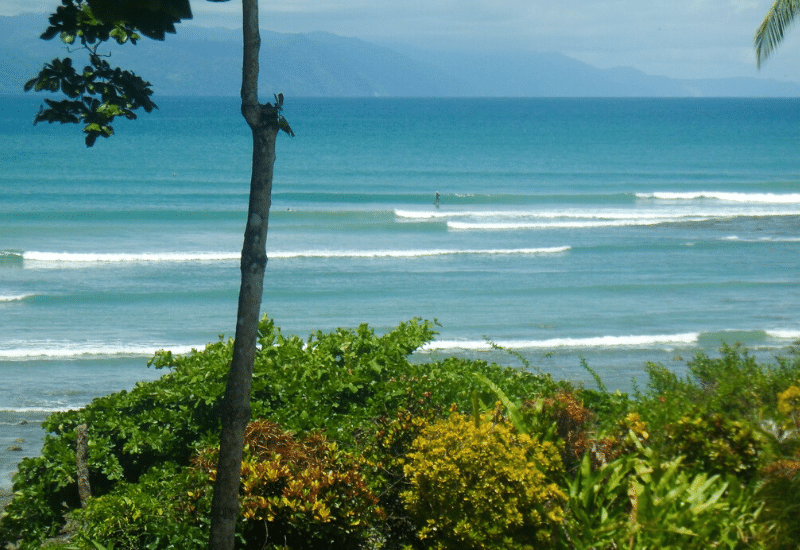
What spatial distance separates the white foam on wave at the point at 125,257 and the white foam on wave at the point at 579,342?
11.3m

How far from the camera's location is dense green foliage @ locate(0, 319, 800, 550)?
486 centimetres

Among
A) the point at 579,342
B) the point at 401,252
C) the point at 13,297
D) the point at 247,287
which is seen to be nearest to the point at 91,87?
the point at 247,287

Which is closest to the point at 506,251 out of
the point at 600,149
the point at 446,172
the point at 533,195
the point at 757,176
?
the point at 533,195

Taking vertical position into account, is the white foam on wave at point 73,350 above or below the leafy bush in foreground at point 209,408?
below

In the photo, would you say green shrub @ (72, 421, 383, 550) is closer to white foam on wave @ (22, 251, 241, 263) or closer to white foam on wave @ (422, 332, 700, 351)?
white foam on wave @ (422, 332, 700, 351)

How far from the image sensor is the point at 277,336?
278 inches

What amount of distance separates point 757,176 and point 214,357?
50.9 m

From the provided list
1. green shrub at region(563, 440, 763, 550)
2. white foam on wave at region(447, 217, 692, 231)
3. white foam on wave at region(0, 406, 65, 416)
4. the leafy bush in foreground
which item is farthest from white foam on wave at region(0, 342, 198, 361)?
white foam on wave at region(447, 217, 692, 231)

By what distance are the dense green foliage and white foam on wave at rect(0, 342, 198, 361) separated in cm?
907

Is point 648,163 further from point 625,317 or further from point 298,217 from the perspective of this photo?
point 625,317

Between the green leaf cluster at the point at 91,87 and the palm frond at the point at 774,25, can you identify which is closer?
the green leaf cluster at the point at 91,87

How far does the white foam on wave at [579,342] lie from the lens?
51.4 ft

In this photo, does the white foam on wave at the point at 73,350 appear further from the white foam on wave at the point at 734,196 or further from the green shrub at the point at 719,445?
the white foam on wave at the point at 734,196

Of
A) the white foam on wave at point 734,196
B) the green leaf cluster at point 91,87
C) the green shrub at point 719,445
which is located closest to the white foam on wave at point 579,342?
the green shrub at point 719,445
